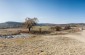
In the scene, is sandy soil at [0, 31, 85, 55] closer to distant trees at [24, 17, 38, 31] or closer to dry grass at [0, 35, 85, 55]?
dry grass at [0, 35, 85, 55]

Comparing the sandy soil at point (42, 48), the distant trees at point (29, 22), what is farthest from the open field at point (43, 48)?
the distant trees at point (29, 22)

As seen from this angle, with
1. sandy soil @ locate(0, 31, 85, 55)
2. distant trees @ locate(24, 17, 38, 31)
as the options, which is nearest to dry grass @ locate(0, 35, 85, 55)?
→ sandy soil @ locate(0, 31, 85, 55)

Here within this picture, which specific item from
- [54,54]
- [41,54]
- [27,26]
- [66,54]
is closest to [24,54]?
[41,54]

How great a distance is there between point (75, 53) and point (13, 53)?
5790 millimetres

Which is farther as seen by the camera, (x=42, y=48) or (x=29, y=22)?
(x=29, y=22)

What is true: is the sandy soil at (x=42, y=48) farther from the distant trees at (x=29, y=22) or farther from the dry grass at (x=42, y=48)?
the distant trees at (x=29, y=22)

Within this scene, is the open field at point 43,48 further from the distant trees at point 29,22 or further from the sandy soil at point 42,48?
the distant trees at point 29,22

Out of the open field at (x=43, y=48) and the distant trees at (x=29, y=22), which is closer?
the open field at (x=43, y=48)

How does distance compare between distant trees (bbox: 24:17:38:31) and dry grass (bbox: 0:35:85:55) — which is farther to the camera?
distant trees (bbox: 24:17:38:31)

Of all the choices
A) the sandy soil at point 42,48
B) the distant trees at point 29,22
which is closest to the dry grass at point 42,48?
the sandy soil at point 42,48

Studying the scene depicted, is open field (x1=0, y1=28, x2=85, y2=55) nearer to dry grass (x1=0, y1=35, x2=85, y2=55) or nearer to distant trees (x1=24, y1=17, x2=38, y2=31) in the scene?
dry grass (x1=0, y1=35, x2=85, y2=55)

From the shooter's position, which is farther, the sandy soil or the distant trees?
the distant trees

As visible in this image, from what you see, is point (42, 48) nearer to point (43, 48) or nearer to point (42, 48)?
point (42, 48)

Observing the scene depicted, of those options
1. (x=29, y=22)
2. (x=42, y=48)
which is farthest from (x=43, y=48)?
(x=29, y=22)
